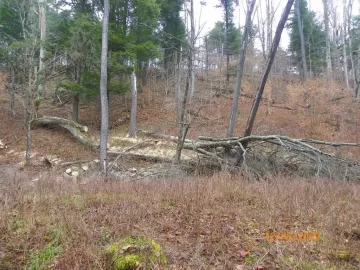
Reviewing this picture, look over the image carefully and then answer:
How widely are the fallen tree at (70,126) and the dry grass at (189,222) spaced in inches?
313

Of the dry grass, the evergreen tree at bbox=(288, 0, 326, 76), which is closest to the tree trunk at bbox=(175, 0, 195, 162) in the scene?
the dry grass

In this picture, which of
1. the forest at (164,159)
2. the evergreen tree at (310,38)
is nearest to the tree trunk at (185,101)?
the forest at (164,159)

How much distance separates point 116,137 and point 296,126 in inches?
422

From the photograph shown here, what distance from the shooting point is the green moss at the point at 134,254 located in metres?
2.74

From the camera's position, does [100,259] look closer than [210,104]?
Yes

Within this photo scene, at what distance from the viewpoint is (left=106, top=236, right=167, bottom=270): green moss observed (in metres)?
2.74

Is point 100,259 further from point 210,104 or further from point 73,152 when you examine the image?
point 210,104

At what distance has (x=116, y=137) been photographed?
1452 centimetres

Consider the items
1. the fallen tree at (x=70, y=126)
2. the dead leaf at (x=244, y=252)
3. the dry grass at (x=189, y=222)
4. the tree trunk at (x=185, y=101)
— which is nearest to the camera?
the dry grass at (x=189, y=222)

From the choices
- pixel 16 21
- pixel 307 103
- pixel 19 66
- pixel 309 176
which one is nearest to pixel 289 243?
pixel 309 176

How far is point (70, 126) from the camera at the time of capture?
47.5 feet
